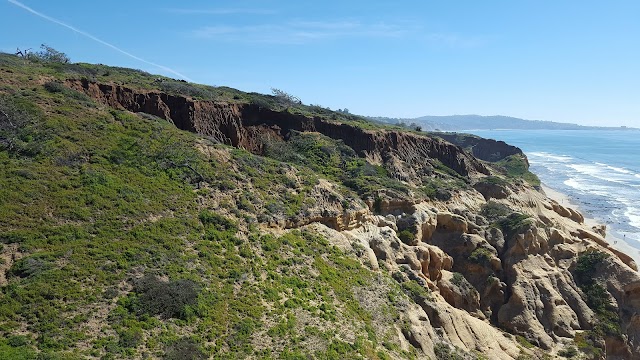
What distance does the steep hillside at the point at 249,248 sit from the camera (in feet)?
67.2

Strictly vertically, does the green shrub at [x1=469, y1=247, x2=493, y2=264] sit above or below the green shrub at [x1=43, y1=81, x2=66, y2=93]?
below

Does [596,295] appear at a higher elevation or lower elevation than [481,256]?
lower

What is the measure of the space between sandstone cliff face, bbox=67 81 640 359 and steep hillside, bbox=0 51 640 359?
0.51 feet

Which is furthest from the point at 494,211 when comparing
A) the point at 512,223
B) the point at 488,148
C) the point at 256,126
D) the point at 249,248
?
the point at 488,148

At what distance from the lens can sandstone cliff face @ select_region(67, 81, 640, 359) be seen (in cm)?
3325

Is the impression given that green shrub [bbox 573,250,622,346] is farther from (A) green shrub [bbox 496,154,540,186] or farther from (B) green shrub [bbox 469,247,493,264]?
(A) green shrub [bbox 496,154,540,186]

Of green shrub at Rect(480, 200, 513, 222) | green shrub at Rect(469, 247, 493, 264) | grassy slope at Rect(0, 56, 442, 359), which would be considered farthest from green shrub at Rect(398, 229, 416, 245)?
green shrub at Rect(480, 200, 513, 222)

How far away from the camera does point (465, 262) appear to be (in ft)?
133

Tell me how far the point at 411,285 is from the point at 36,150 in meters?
26.5

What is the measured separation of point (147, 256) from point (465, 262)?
2801cm

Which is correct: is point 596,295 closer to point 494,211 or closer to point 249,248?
point 494,211

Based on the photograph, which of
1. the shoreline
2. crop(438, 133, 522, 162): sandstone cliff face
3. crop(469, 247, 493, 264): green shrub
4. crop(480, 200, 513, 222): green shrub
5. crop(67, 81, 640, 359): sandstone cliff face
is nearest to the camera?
crop(67, 81, 640, 359): sandstone cliff face

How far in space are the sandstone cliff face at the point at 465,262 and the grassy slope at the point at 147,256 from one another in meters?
3.19

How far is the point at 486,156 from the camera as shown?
419 feet
